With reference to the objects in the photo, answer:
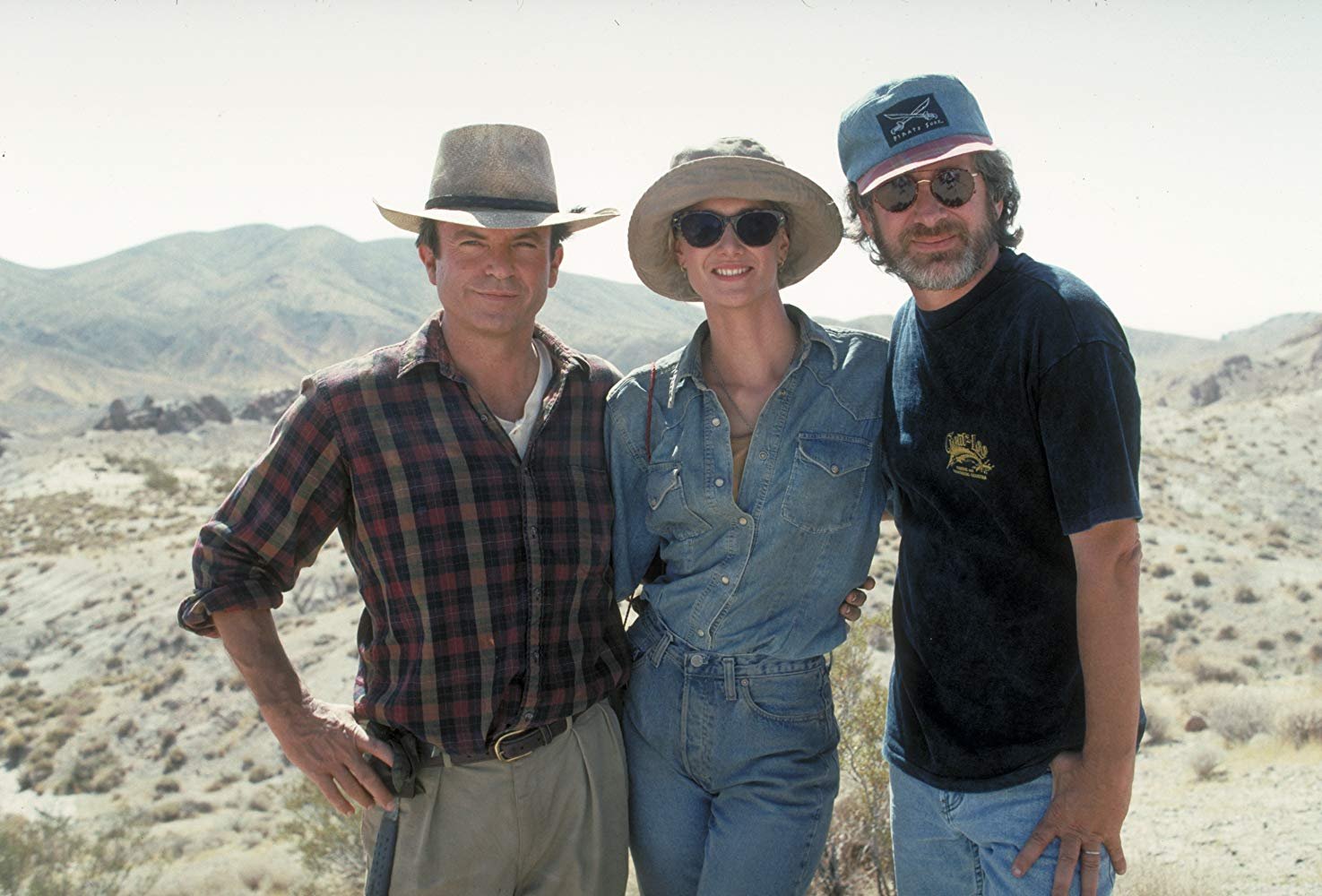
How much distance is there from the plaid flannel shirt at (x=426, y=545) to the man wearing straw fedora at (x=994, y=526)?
3.34 feet

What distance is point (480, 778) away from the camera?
2859 mm

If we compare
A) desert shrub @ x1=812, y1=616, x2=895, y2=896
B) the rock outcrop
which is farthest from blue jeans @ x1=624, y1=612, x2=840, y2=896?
the rock outcrop

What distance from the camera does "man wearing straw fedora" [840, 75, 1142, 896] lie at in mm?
2209

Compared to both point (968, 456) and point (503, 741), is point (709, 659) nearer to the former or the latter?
point (503, 741)

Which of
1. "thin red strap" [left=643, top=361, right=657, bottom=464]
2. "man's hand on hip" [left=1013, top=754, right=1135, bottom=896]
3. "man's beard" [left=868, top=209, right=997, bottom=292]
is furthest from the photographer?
"thin red strap" [left=643, top=361, right=657, bottom=464]

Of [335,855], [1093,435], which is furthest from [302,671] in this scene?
[1093,435]

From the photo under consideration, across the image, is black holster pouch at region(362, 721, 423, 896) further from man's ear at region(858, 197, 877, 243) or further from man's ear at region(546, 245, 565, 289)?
man's ear at region(858, 197, 877, 243)

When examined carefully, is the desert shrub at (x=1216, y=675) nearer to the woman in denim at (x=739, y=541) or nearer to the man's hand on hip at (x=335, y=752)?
the woman in denim at (x=739, y=541)

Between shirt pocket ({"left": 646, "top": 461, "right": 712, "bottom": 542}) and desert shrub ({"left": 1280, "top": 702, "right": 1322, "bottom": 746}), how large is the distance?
9.25 metres

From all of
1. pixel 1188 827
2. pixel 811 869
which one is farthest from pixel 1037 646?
pixel 1188 827

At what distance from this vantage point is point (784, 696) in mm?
2926

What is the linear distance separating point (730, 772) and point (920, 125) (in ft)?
6.26

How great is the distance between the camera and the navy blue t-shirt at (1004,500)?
2.18 meters

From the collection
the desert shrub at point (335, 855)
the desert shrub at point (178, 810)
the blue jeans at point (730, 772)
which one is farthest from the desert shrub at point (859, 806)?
the desert shrub at point (178, 810)
